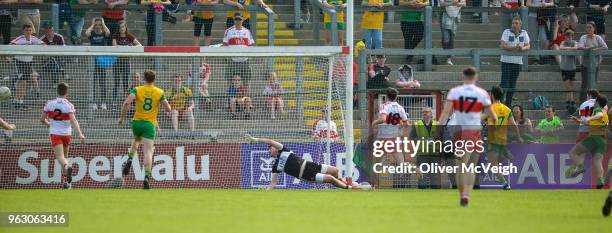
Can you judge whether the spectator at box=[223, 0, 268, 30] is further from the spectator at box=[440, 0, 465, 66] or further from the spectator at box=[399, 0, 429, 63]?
the spectator at box=[440, 0, 465, 66]

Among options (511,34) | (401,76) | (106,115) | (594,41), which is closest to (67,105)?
(106,115)

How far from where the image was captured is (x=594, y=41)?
1076 inches

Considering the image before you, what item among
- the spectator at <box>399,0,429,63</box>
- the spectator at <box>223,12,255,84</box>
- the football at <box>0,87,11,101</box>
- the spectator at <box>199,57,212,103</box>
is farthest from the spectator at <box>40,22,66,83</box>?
the spectator at <box>399,0,429,63</box>

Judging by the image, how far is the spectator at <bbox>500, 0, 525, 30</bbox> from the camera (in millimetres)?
27562

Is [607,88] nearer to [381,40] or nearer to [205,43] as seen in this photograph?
[381,40]

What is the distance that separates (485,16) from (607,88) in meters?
3.93

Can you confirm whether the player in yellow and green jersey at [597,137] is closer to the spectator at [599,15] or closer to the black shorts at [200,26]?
the spectator at [599,15]

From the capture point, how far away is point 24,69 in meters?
24.5

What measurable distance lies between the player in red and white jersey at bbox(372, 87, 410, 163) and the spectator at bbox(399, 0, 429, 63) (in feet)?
13.1

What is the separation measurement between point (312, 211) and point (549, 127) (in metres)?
10.5

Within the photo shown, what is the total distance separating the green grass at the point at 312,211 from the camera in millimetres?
13492

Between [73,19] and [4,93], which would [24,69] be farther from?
[73,19]

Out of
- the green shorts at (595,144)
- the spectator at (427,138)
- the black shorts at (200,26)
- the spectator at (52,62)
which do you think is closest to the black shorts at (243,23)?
the black shorts at (200,26)

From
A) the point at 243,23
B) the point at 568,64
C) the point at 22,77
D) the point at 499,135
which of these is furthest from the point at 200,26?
the point at 568,64
